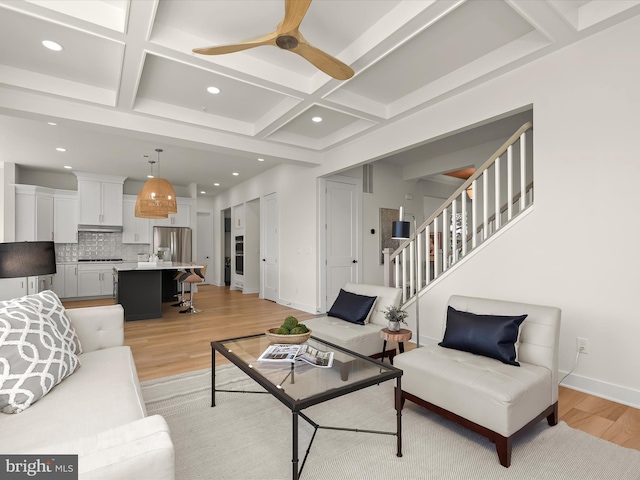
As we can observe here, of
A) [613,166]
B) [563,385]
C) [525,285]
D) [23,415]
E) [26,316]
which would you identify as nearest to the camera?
[23,415]

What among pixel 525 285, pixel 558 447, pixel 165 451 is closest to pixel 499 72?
pixel 525 285

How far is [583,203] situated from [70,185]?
9.50 metres

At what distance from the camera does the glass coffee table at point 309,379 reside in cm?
163

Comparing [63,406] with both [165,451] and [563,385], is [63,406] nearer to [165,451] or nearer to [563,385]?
[165,451]

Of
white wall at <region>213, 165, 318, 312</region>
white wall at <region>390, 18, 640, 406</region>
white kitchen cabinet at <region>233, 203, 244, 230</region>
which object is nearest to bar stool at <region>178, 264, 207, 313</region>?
white wall at <region>213, 165, 318, 312</region>

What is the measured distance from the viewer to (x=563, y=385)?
2859 millimetres

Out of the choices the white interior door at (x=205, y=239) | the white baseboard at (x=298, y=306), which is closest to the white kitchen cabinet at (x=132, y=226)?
the white interior door at (x=205, y=239)

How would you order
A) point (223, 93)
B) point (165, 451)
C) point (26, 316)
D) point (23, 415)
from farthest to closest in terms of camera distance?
1. point (223, 93)
2. point (26, 316)
3. point (23, 415)
4. point (165, 451)

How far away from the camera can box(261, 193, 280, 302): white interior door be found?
743 cm

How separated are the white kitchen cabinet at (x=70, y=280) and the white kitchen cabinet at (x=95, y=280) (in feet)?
0.24

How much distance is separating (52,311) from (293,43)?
2235mm

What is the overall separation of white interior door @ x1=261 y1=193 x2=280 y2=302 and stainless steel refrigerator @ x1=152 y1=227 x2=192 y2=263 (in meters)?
2.36

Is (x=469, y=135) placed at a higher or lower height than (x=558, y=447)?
higher

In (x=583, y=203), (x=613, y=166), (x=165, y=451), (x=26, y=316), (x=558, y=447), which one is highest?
(x=613, y=166)
